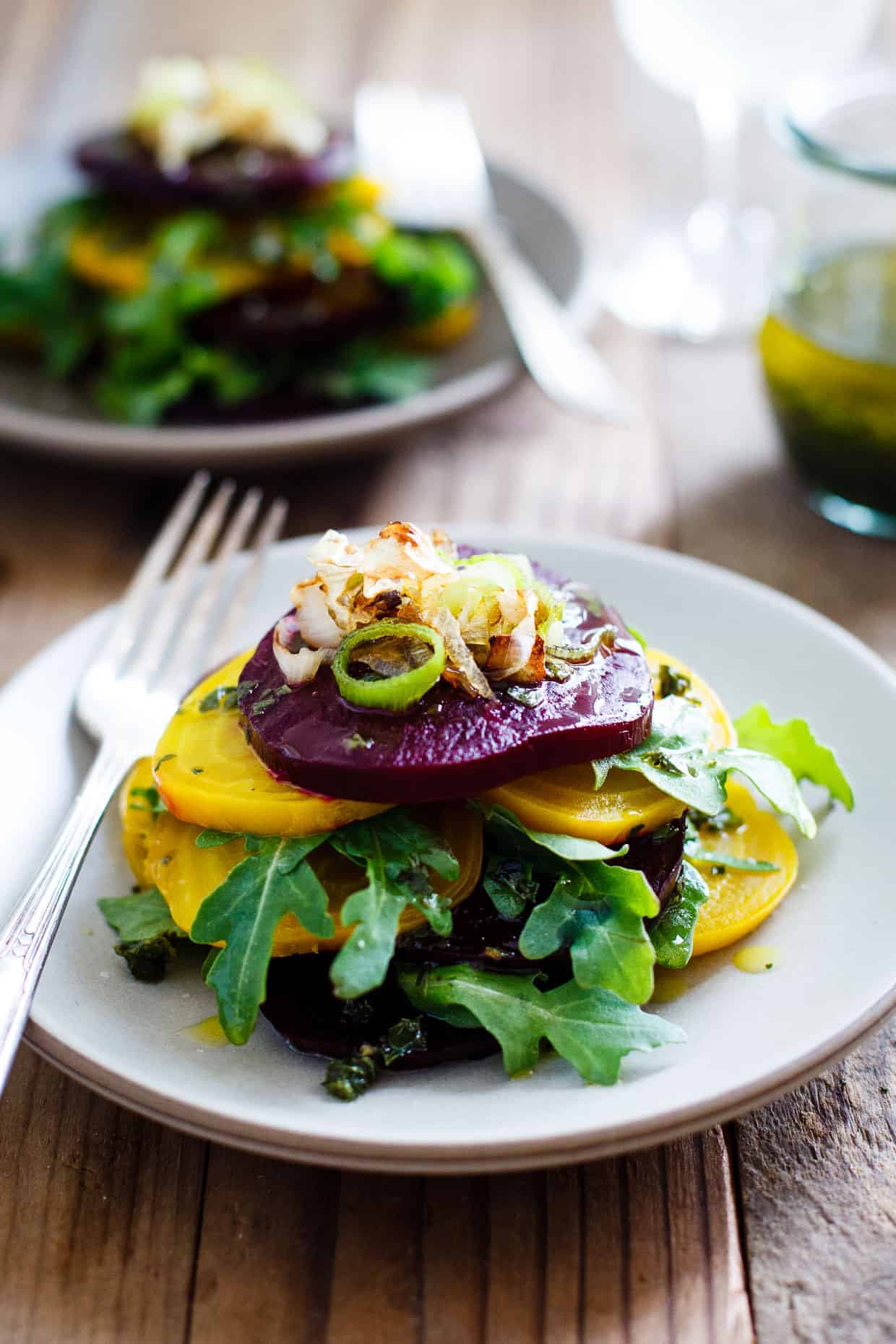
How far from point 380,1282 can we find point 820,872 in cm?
82

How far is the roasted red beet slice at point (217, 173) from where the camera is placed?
3.75 metres

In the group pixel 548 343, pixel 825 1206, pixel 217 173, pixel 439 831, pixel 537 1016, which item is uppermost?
pixel 217 173

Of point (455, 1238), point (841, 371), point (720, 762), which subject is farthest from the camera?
point (841, 371)

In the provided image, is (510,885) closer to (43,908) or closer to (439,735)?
(439,735)

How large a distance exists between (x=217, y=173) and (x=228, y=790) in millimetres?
2472

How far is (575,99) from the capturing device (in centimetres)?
579

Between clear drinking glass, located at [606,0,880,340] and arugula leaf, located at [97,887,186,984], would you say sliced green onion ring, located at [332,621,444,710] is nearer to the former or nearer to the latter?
arugula leaf, located at [97,887,186,984]

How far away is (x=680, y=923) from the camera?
186 cm

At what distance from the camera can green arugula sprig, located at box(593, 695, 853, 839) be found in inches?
71.9

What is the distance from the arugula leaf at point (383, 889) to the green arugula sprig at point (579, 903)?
0.09 meters

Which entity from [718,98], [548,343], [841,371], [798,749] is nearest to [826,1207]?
[798,749]

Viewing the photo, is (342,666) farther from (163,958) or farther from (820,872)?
(820,872)

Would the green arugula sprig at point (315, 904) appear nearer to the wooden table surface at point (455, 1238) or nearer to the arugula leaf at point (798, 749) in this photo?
the wooden table surface at point (455, 1238)

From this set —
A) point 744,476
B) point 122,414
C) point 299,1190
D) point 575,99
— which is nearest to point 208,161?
point 122,414
